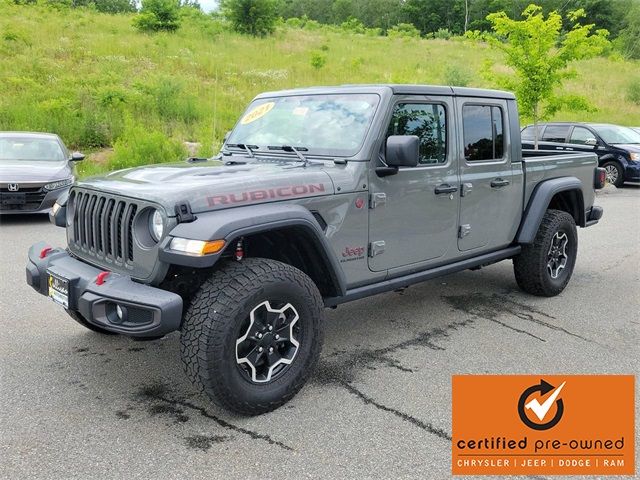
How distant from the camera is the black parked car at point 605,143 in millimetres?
15188

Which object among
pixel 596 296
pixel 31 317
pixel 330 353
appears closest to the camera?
pixel 330 353

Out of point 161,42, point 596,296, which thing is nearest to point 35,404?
point 596,296

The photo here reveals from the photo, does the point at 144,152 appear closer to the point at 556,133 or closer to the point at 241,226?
the point at 556,133

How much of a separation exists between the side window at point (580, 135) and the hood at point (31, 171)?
1224 centimetres

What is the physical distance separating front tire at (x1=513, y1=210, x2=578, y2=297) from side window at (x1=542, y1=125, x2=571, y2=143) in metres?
10.3

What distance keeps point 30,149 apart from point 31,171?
1.26 m

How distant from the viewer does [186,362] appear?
10.3 ft

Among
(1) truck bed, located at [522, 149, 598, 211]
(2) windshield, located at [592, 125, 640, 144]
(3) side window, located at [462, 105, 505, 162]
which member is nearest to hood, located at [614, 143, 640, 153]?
(2) windshield, located at [592, 125, 640, 144]

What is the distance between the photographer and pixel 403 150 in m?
3.79

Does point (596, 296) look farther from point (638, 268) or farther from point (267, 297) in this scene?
point (267, 297)

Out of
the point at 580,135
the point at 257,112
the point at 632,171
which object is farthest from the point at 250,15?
the point at 257,112

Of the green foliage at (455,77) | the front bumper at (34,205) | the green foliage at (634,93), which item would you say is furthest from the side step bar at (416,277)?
the green foliage at (634,93)

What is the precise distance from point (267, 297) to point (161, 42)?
26.0 meters

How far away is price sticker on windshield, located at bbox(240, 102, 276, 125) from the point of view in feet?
15.6
